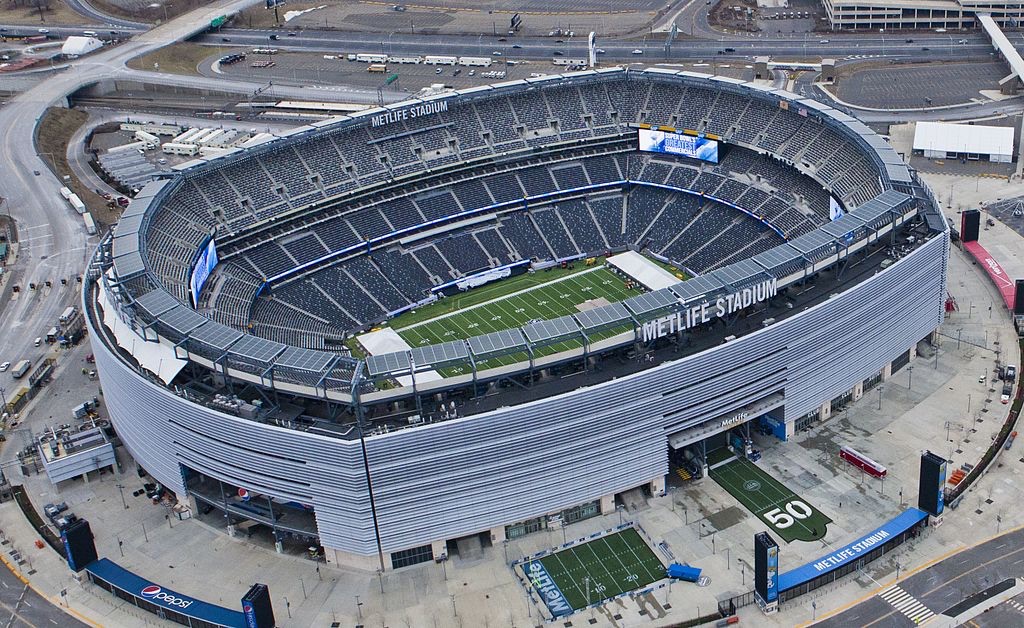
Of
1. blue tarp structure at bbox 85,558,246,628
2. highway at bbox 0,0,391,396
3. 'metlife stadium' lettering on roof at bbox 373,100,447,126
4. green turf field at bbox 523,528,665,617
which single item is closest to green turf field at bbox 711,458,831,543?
green turf field at bbox 523,528,665,617

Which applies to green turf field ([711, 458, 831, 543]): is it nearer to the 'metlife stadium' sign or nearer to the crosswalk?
the crosswalk

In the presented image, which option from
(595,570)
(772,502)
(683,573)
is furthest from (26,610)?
(772,502)

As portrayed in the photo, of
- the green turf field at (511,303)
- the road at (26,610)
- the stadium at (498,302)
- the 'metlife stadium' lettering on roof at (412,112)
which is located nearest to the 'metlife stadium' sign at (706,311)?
the stadium at (498,302)

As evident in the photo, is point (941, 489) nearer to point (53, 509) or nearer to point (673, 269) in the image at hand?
point (673, 269)

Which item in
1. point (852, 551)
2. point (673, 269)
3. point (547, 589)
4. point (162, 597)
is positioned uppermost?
point (673, 269)

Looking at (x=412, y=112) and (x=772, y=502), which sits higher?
(x=412, y=112)

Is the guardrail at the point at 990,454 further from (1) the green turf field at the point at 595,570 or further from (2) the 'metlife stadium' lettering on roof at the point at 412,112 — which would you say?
(2) the 'metlife stadium' lettering on roof at the point at 412,112

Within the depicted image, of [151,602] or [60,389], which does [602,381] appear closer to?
[151,602]

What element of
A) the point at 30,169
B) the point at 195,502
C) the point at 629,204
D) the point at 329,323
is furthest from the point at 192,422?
the point at 30,169
